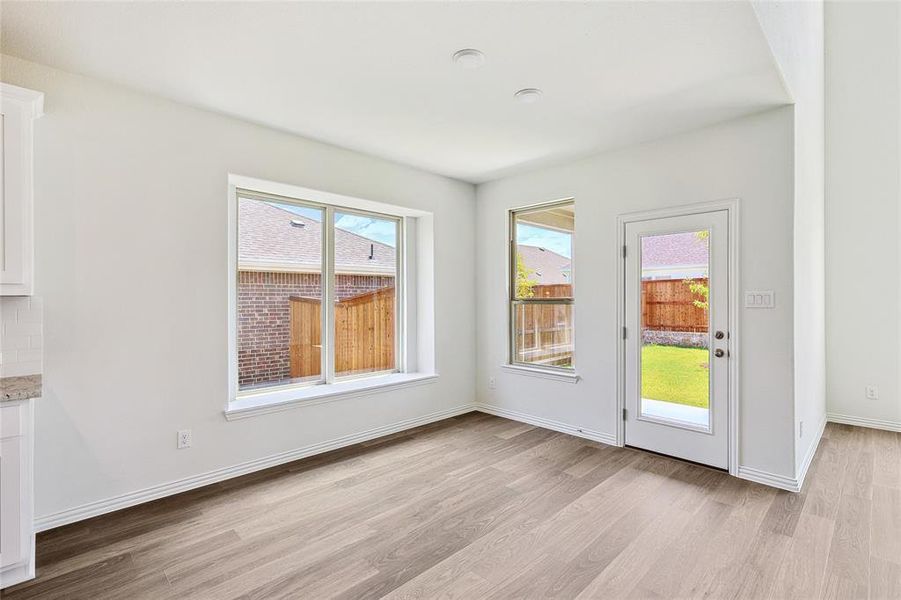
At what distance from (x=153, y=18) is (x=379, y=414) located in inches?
127

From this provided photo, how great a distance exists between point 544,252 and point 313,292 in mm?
2336

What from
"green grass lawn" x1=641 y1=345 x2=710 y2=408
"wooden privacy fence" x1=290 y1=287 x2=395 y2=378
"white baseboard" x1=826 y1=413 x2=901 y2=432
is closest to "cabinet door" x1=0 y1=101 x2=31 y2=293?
"wooden privacy fence" x1=290 y1=287 x2=395 y2=378

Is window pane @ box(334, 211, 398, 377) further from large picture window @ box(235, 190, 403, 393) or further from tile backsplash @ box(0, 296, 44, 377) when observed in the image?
tile backsplash @ box(0, 296, 44, 377)

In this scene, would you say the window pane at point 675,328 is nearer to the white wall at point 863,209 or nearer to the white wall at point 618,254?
the white wall at point 618,254

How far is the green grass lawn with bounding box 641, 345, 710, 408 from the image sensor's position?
3350mm

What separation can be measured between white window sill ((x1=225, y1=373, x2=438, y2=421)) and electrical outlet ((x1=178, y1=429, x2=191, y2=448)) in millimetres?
252

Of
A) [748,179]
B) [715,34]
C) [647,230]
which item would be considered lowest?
[647,230]

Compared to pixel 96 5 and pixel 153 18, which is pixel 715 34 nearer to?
pixel 153 18

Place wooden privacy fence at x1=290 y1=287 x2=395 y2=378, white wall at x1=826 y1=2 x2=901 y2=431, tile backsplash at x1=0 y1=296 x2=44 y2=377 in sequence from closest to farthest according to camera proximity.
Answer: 1. tile backsplash at x1=0 y1=296 x2=44 y2=377
2. wooden privacy fence at x1=290 y1=287 x2=395 y2=378
3. white wall at x1=826 y1=2 x2=901 y2=431

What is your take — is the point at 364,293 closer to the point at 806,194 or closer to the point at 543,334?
the point at 543,334

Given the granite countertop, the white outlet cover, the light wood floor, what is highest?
the granite countertop

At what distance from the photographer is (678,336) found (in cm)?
346

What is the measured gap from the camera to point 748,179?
309 centimetres

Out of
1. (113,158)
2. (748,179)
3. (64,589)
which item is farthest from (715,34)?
(64,589)
